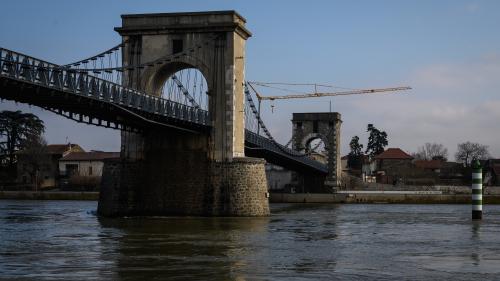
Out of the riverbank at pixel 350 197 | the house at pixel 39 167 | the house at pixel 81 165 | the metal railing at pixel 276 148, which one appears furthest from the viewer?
the house at pixel 81 165

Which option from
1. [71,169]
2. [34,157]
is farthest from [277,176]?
[34,157]

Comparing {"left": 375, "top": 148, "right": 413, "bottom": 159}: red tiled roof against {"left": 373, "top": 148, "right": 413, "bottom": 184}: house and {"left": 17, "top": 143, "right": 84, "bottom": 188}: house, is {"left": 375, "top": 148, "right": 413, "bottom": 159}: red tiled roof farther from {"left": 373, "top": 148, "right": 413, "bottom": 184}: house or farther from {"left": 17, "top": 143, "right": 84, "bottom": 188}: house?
{"left": 17, "top": 143, "right": 84, "bottom": 188}: house

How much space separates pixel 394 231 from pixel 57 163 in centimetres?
8015

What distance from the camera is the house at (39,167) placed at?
97.4 m

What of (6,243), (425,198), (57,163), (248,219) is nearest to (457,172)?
(425,198)

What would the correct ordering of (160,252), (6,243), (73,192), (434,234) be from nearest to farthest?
(160,252), (6,243), (434,234), (73,192)

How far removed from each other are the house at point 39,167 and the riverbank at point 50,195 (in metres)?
7.53

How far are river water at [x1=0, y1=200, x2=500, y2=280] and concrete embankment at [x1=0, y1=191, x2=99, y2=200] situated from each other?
155ft

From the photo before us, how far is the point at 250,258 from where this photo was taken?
2041 cm

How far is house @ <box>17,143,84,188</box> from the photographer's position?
97.4 m

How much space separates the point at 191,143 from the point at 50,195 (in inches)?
1668

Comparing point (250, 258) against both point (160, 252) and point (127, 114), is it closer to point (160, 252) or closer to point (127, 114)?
point (160, 252)

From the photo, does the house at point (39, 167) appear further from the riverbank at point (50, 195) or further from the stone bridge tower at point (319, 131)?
the stone bridge tower at point (319, 131)

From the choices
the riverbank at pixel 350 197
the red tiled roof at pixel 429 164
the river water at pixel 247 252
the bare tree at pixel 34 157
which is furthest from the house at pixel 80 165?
the river water at pixel 247 252
